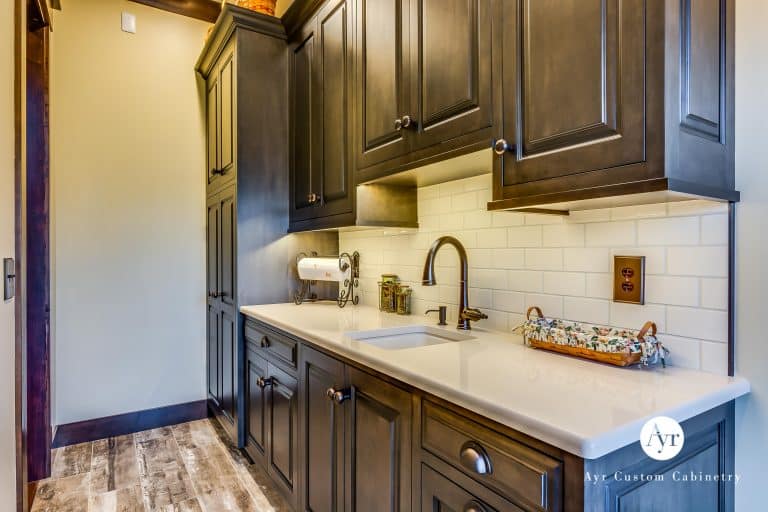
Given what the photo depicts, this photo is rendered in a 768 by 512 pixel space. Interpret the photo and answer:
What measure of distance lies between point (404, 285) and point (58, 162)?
2.27 m

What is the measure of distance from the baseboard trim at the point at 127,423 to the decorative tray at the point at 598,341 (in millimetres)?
2590

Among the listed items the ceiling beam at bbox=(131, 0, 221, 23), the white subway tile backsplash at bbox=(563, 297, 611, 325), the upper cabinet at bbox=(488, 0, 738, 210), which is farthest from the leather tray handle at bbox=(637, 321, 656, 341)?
the ceiling beam at bbox=(131, 0, 221, 23)

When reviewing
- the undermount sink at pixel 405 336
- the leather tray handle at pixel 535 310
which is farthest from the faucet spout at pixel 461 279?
the leather tray handle at pixel 535 310

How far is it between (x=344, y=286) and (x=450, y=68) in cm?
151

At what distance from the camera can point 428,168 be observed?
1574 mm

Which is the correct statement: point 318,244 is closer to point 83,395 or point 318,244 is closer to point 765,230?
point 83,395

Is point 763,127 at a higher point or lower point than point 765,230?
higher

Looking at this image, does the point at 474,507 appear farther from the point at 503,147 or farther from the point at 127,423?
the point at 127,423

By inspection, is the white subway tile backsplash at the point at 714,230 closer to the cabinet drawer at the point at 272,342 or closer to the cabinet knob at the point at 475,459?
the cabinet knob at the point at 475,459

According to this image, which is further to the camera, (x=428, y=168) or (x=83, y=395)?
(x=83, y=395)

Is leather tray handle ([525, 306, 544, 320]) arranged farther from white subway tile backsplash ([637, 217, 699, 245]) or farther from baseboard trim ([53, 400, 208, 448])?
baseboard trim ([53, 400, 208, 448])

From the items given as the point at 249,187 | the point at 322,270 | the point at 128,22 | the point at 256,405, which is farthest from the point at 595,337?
the point at 128,22

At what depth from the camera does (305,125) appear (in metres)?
2.35

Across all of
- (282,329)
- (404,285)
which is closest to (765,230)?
(404,285)
